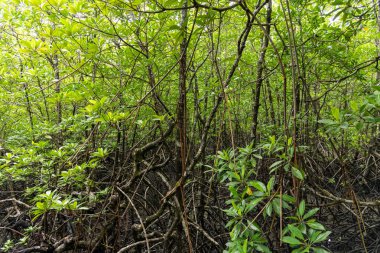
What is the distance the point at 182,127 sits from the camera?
1239mm

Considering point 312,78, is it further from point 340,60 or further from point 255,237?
point 255,237

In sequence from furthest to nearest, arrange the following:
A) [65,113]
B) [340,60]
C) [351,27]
→ [65,113], [340,60], [351,27]

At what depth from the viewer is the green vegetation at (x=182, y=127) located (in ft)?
4.20

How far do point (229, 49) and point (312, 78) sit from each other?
2.11 metres

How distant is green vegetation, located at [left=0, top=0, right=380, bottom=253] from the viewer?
128 centimetres

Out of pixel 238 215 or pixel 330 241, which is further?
pixel 330 241

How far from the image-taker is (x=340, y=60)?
2.57 metres

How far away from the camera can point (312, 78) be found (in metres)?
3.18

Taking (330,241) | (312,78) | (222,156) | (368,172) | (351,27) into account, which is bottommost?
(330,241)

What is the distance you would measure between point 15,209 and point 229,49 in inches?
168

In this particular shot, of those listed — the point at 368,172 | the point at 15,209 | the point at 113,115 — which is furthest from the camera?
the point at 368,172

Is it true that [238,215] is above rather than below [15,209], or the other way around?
above

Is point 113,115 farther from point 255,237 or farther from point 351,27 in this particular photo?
point 351,27

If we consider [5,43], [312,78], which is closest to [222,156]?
[312,78]
